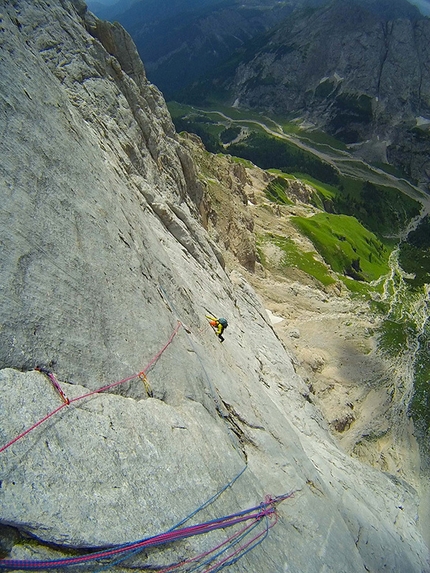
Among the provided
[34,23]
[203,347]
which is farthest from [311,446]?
[34,23]

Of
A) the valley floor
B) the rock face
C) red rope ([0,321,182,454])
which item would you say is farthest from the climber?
the valley floor

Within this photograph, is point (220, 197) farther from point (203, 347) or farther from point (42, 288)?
point (42, 288)

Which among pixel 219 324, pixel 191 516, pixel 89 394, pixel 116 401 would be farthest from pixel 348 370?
pixel 89 394

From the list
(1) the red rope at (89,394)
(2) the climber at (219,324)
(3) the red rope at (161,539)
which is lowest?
(3) the red rope at (161,539)

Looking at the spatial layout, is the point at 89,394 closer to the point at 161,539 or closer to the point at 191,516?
the point at 161,539

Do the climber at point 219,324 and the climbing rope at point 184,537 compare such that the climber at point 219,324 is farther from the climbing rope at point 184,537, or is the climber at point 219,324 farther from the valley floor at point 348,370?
the valley floor at point 348,370

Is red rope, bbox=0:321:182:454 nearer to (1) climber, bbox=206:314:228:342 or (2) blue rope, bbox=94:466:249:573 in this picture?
(2) blue rope, bbox=94:466:249:573

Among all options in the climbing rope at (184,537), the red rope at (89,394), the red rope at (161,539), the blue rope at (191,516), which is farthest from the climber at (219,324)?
the red rope at (161,539)
